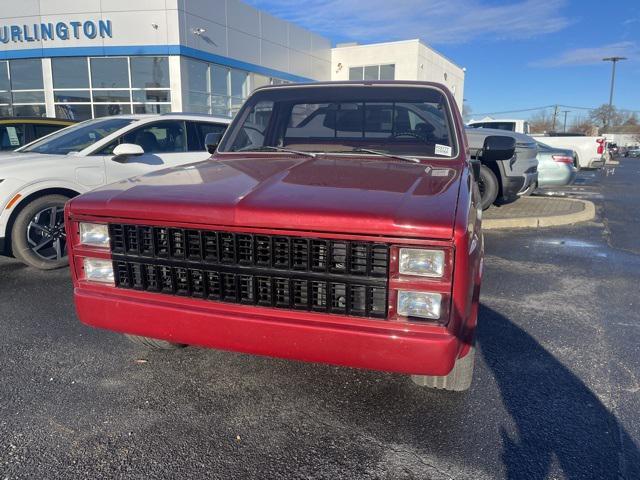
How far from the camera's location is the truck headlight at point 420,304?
7.12 ft

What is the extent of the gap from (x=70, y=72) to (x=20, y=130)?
13.2 metres

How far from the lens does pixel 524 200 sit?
10758 mm

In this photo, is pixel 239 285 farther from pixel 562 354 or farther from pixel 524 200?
pixel 524 200

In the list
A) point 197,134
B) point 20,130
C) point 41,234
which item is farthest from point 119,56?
point 41,234

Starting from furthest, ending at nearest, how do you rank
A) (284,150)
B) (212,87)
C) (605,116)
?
(605,116) → (212,87) → (284,150)

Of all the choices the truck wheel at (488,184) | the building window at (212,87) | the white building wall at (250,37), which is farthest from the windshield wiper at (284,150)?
the white building wall at (250,37)

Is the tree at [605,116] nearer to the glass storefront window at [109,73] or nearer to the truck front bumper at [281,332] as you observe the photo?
the glass storefront window at [109,73]

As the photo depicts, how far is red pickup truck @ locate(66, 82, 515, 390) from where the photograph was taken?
7.04 feet

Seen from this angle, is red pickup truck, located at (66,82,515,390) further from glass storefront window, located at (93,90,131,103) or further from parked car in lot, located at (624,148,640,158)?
parked car in lot, located at (624,148,640,158)

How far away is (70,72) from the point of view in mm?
19453

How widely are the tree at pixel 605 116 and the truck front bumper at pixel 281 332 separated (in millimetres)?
79865

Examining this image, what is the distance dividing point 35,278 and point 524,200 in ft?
31.1

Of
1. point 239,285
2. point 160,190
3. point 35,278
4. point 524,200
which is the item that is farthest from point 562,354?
point 524,200

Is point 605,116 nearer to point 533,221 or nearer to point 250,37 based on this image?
point 250,37
